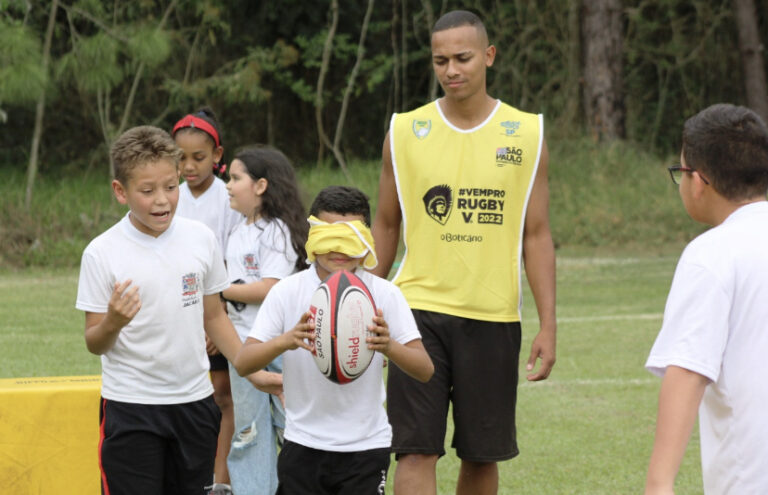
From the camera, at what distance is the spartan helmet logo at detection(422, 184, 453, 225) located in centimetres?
503

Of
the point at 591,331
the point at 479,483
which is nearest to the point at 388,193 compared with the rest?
the point at 479,483

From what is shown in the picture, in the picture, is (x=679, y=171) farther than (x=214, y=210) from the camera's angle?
No

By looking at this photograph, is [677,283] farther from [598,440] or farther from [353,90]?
[353,90]

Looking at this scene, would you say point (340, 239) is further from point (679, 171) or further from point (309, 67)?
point (309, 67)

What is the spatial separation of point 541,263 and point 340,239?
1.24 meters

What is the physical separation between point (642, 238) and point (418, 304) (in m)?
14.2

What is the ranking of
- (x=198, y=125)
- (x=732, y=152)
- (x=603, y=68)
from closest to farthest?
(x=732, y=152)
(x=198, y=125)
(x=603, y=68)

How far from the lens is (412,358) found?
13.9 ft

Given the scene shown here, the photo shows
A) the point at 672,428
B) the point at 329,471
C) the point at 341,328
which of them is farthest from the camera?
the point at 329,471

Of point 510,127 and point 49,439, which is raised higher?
point 510,127

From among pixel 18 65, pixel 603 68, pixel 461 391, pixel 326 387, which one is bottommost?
pixel 461 391

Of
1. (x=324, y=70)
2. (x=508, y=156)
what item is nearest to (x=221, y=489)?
(x=508, y=156)

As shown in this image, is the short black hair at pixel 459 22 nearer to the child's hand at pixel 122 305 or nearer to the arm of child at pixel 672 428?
the child's hand at pixel 122 305

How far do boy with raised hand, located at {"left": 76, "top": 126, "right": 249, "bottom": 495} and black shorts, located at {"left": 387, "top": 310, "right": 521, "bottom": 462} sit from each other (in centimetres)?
86
